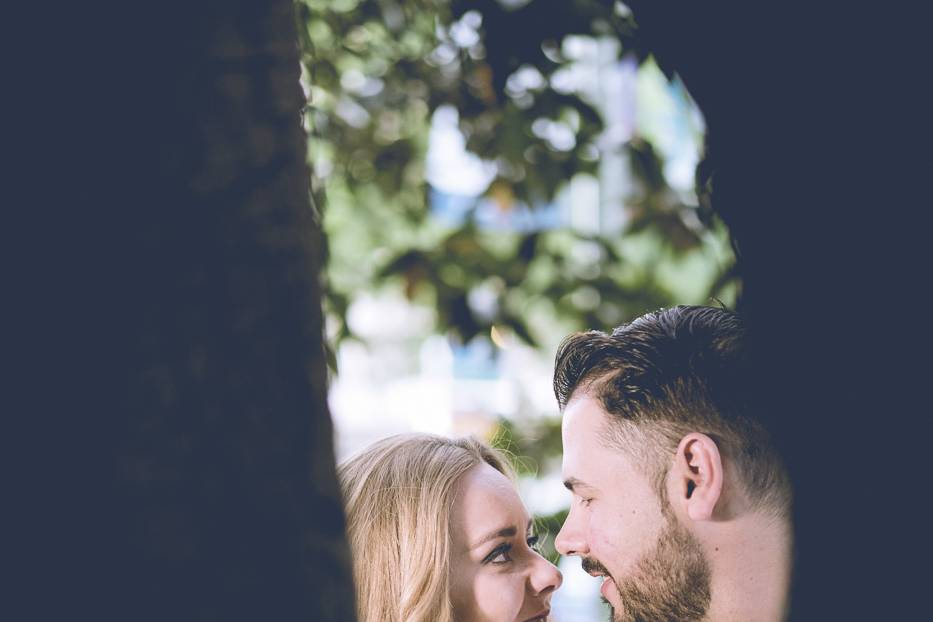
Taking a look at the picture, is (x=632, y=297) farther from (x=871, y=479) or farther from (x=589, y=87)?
(x=871, y=479)

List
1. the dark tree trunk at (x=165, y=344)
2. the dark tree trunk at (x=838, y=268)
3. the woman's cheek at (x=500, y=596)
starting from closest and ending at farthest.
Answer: the dark tree trunk at (x=165, y=344), the dark tree trunk at (x=838, y=268), the woman's cheek at (x=500, y=596)

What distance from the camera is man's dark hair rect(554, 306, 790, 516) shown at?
2.85 metres

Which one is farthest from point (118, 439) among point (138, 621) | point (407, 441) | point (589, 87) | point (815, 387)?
point (589, 87)

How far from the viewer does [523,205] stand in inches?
194

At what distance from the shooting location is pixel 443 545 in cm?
328

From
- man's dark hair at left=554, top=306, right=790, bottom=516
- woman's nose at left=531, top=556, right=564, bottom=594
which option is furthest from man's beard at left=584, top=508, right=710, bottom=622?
woman's nose at left=531, top=556, right=564, bottom=594

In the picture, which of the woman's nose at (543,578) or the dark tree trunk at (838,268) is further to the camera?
the woman's nose at (543,578)

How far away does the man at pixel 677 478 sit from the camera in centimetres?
280

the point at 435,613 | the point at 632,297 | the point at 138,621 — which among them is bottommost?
the point at 435,613

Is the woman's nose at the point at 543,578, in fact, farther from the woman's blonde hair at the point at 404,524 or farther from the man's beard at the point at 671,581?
the man's beard at the point at 671,581

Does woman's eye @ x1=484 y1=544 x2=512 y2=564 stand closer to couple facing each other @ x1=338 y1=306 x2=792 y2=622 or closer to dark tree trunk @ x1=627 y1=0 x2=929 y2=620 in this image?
couple facing each other @ x1=338 y1=306 x2=792 y2=622

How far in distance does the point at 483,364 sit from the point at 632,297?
2.48ft

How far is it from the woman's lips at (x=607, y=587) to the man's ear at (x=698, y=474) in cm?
32

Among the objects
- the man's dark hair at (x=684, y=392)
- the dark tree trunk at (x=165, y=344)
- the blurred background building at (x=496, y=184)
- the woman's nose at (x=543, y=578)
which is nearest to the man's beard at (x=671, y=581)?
the man's dark hair at (x=684, y=392)
